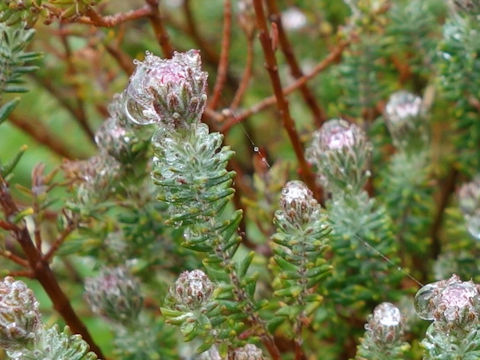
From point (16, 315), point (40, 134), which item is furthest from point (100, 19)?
point (40, 134)

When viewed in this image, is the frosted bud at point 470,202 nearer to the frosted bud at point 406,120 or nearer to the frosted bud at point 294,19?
the frosted bud at point 406,120

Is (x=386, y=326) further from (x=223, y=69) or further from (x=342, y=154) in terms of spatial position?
(x=223, y=69)

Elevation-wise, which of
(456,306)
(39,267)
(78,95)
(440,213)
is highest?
(78,95)

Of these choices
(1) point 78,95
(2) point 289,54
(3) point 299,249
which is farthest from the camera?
(1) point 78,95

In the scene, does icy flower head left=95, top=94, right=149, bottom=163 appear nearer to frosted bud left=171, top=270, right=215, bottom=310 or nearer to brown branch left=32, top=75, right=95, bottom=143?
frosted bud left=171, top=270, right=215, bottom=310

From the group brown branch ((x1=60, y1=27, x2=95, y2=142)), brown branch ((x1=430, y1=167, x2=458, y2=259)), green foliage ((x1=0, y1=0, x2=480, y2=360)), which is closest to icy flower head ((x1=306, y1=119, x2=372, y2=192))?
green foliage ((x1=0, y1=0, x2=480, y2=360))

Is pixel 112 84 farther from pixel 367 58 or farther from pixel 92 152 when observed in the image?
pixel 367 58
